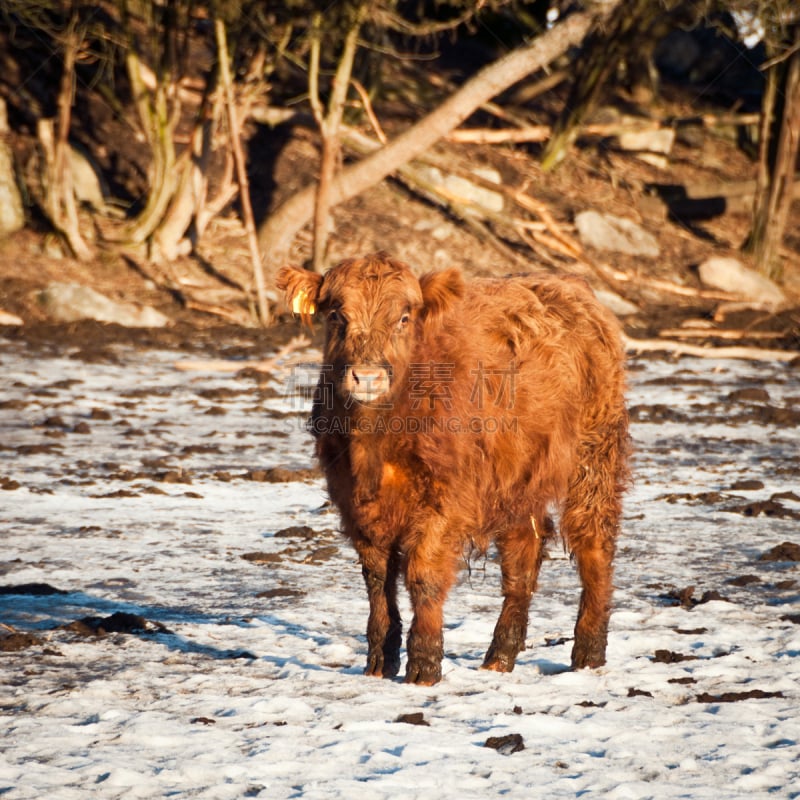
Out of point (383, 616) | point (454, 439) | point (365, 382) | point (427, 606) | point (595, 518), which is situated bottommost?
point (383, 616)

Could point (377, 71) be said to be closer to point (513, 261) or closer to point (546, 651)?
point (513, 261)

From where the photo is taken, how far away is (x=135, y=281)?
16.5 metres

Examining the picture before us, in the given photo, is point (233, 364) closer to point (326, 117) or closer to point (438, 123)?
point (326, 117)

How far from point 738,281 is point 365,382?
1586cm

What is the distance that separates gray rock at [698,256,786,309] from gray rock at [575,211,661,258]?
109 cm

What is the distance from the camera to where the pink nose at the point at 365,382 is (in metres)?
4.72

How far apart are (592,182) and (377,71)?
4692 millimetres

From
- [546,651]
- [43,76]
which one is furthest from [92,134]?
[546,651]

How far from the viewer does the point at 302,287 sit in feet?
17.4

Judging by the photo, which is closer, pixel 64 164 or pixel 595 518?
pixel 595 518

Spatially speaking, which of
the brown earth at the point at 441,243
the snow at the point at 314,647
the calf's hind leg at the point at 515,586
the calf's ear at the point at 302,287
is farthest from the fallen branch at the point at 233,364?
the calf's ear at the point at 302,287

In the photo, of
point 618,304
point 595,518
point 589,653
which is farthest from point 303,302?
point 618,304

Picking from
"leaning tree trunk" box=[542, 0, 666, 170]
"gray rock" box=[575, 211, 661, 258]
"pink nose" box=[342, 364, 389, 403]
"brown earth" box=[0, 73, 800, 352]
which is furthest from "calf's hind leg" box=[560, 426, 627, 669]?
"leaning tree trunk" box=[542, 0, 666, 170]

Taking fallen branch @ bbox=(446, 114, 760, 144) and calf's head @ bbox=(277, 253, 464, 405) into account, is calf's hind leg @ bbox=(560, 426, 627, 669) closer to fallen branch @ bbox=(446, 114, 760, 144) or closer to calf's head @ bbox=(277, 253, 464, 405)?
calf's head @ bbox=(277, 253, 464, 405)
